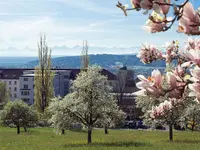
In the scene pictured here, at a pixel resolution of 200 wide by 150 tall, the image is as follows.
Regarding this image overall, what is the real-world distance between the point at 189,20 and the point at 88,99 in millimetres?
28979

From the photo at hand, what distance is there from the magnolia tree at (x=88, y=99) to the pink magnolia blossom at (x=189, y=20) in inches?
1118

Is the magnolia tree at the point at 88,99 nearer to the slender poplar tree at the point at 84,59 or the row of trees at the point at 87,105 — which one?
the row of trees at the point at 87,105

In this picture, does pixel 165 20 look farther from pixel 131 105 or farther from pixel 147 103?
pixel 131 105

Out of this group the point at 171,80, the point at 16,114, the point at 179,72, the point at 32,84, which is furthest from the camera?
the point at 32,84

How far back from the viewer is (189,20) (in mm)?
2820

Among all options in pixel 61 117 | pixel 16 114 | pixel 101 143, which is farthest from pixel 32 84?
pixel 101 143

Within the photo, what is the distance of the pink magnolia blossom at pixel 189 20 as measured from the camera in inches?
110

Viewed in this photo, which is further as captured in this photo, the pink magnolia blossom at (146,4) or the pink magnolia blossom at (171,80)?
the pink magnolia blossom at (171,80)

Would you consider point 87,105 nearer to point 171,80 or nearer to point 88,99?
point 88,99

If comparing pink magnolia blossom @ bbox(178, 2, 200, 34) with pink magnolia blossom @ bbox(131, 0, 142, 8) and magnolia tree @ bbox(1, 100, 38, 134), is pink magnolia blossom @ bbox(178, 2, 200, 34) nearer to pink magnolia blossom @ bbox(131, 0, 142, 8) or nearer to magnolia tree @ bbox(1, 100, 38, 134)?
pink magnolia blossom @ bbox(131, 0, 142, 8)

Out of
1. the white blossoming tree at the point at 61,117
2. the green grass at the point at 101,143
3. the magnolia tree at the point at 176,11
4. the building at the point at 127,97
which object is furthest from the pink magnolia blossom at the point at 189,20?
the building at the point at 127,97

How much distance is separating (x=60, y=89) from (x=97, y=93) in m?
89.4

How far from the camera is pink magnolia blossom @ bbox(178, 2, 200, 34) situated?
9.14 feet

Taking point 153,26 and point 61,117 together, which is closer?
point 153,26
